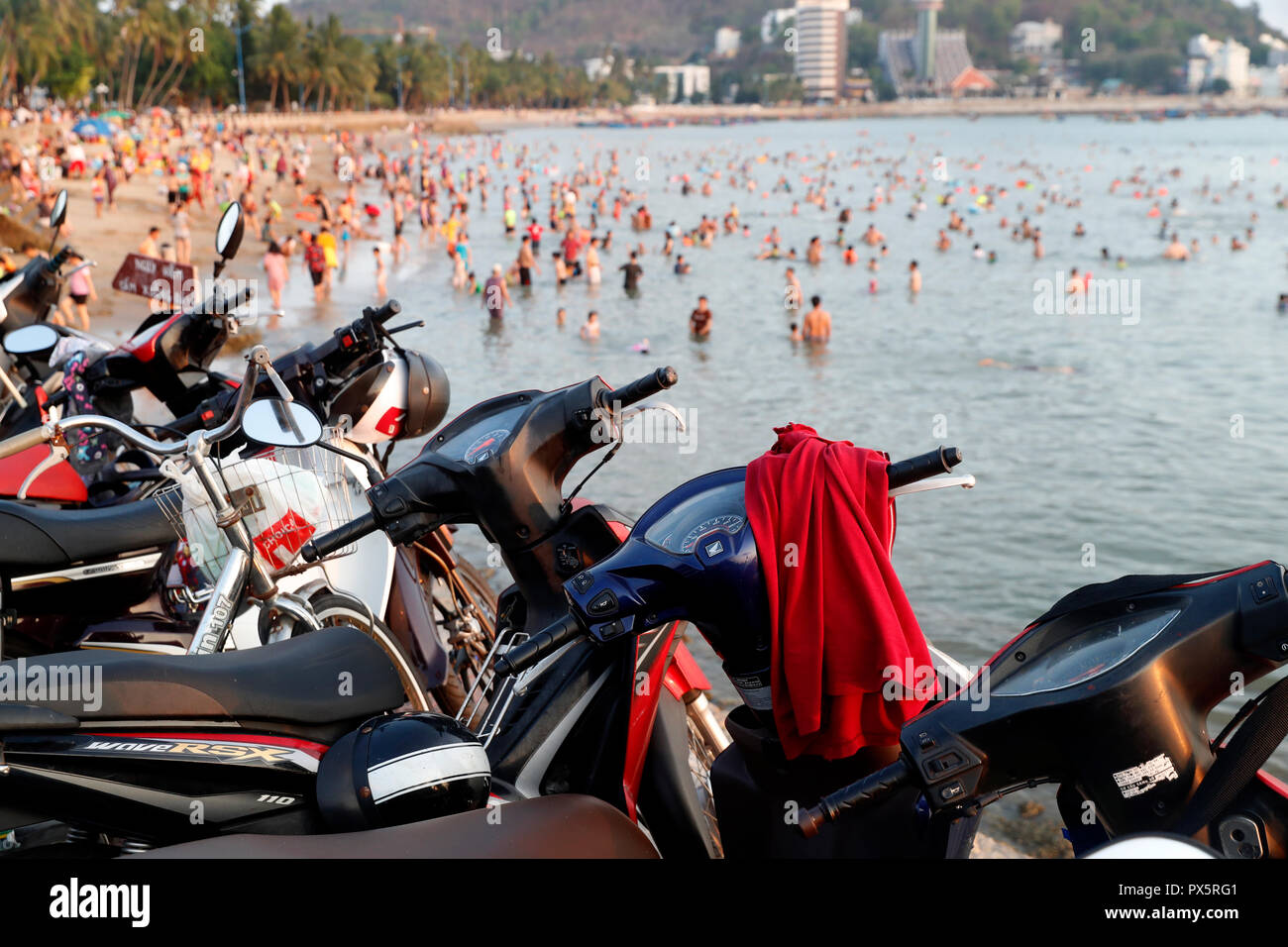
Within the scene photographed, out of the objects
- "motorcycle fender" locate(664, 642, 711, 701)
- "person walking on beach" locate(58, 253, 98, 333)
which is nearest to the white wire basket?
"motorcycle fender" locate(664, 642, 711, 701)

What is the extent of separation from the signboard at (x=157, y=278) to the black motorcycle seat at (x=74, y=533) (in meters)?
2.63

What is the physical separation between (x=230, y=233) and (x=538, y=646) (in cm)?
291

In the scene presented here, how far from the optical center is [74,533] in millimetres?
3578

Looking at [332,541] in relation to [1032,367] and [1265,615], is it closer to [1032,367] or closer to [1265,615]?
[1265,615]

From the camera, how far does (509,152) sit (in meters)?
93.9

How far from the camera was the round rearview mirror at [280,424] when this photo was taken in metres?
3.26

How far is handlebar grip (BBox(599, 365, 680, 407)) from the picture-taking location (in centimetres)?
267

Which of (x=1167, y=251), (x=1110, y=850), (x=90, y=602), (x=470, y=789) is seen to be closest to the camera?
(x=1110, y=850)

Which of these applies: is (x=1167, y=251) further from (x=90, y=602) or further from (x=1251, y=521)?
(x=90, y=602)

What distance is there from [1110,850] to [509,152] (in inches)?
3812

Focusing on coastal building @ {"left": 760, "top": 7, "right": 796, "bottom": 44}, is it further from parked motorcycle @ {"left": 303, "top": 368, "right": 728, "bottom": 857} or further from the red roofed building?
parked motorcycle @ {"left": 303, "top": 368, "right": 728, "bottom": 857}

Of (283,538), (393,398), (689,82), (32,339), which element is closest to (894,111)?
(689,82)

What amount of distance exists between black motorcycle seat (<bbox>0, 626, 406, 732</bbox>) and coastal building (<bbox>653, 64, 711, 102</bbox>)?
648 feet
